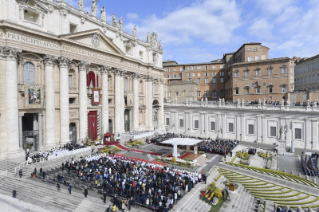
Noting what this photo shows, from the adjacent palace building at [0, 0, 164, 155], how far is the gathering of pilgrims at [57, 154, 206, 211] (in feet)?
31.6

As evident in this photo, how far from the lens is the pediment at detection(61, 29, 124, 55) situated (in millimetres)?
31661

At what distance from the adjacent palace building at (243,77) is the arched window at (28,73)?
44762 mm

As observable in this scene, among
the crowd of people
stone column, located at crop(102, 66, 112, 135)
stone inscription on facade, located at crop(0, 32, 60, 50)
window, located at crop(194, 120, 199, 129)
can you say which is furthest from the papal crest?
window, located at crop(194, 120, 199, 129)

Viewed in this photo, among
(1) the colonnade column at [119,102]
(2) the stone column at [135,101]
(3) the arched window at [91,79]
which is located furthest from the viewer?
(2) the stone column at [135,101]

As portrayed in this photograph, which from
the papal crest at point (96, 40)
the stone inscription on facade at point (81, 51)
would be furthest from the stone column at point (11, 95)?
the papal crest at point (96, 40)

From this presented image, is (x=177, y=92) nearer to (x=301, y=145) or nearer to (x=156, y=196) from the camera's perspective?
(x=301, y=145)

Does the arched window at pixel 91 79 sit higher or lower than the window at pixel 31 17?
lower

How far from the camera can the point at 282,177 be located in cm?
2353

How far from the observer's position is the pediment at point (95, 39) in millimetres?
31661

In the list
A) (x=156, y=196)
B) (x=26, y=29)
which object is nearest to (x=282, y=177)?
(x=156, y=196)

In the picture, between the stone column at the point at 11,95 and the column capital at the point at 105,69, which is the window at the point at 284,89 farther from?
the stone column at the point at 11,95

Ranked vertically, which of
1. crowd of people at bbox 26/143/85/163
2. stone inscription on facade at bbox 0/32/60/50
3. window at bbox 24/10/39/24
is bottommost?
crowd of people at bbox 26/143/85/163

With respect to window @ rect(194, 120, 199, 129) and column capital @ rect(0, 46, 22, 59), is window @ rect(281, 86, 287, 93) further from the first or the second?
column capital @ rect(0, 46, 22, 59)

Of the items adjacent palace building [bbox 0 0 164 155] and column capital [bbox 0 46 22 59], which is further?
adjacent palace building [bbox 0 0 164 155]
